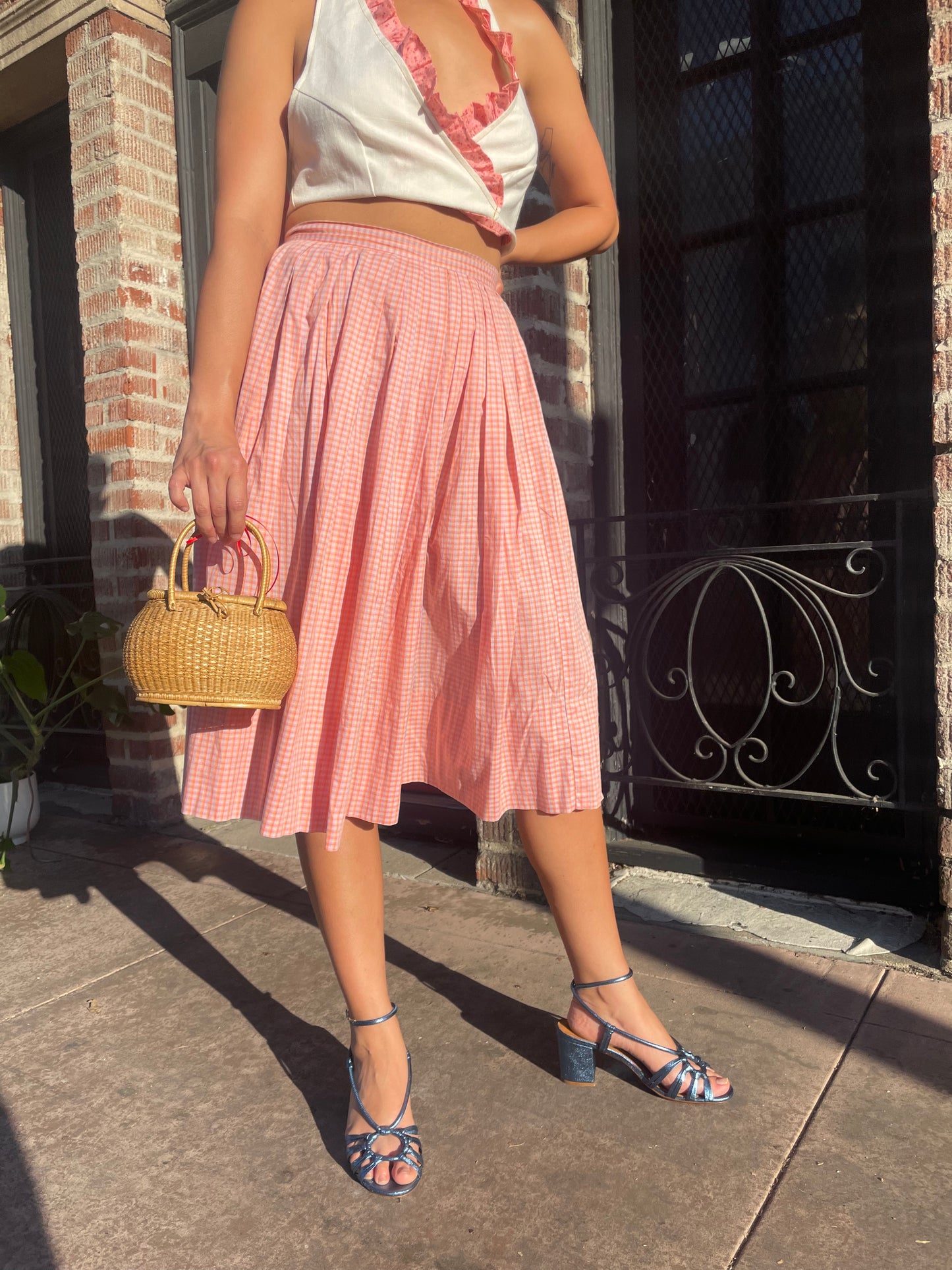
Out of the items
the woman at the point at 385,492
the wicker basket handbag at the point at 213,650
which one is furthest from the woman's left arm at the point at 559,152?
the wicker basket handbag at the point at 213,650

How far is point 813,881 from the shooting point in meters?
2.47

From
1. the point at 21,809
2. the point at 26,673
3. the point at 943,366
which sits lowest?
the point at 21,809

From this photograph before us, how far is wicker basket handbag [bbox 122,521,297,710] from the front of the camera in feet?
4.34

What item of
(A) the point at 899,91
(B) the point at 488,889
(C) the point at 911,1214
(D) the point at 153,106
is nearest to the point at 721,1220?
(C) the point at 911,1214

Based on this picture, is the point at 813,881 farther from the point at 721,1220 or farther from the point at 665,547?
the point at 721,1220

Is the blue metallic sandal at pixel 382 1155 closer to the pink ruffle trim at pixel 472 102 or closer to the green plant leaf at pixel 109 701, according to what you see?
the pink ruffle trim at pixel 472 102

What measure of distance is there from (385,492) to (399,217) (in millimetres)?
444

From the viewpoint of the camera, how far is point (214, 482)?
139 cm

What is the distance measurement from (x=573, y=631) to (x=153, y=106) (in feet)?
9.70

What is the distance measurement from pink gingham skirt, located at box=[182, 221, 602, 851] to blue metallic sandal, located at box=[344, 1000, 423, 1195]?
0.44 m

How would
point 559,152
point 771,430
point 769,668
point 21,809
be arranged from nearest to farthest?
1. point 559,152
2. point 769,668
3. point 771,430
4. point 21,809

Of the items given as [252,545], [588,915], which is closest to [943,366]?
[588,915]

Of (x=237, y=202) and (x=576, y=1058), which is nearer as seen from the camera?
(x=237, y=202)

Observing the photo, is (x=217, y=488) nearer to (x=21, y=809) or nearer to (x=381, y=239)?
(x=381, y=239)
